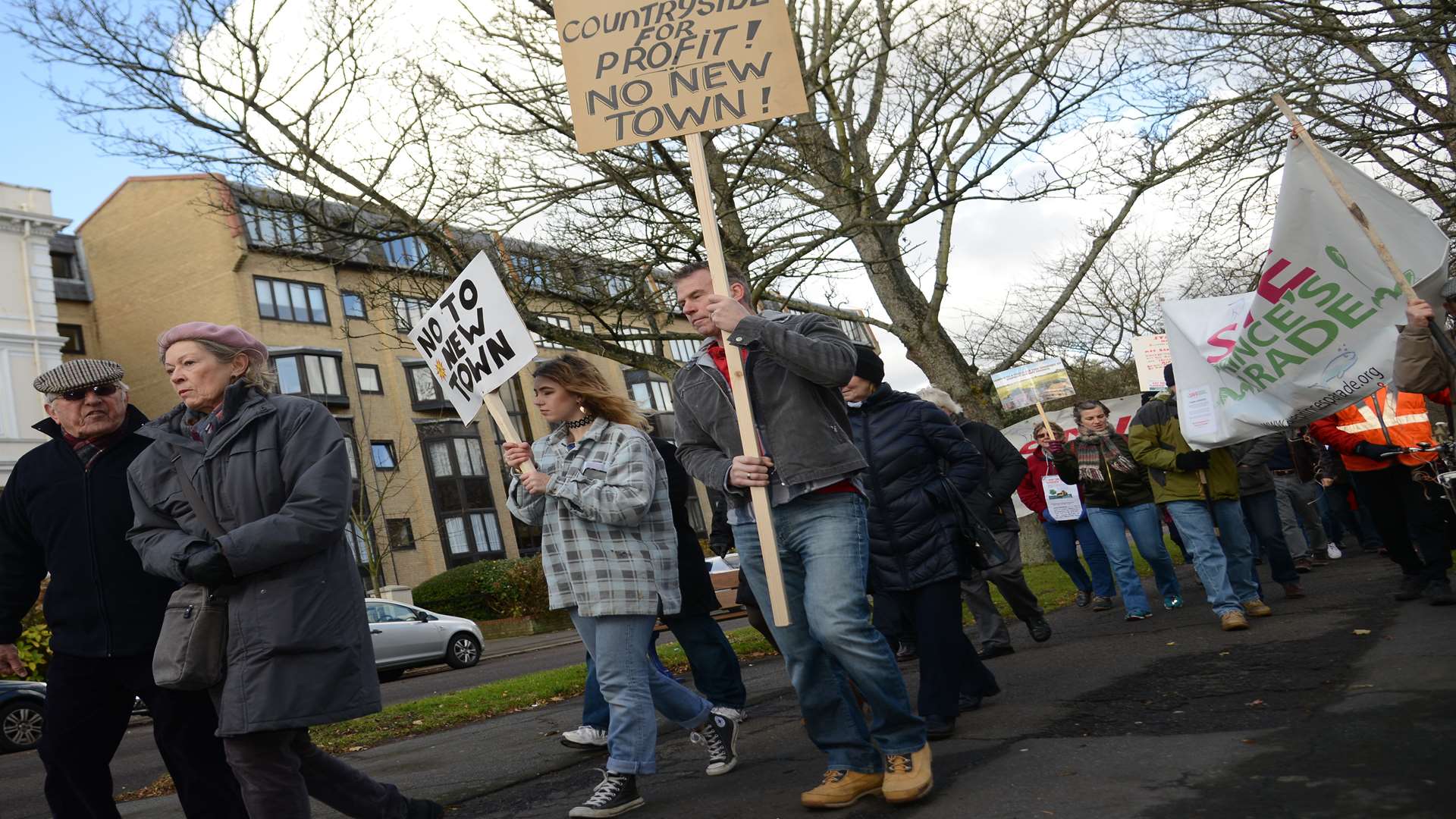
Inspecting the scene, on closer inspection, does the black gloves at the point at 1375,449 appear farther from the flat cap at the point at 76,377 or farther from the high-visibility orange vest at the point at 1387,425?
the flat cap at the point at 76,377

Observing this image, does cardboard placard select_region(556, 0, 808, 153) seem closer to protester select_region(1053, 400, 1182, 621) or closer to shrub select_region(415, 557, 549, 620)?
protester select_region(1053, 400, 1182, 621)

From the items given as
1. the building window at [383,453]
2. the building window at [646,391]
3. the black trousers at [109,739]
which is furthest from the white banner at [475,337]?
the building window at [646,391]

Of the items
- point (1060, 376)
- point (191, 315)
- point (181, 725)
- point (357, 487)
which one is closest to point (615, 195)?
point (1060, 376)

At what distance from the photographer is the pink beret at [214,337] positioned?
435 centimetres

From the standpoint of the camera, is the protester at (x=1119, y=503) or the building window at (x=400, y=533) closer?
the protester at (x=1119, y=503)

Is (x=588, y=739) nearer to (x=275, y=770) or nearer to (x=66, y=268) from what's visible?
(x=275, y=770)

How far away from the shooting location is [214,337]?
14.3ft

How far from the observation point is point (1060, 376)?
48.9ft

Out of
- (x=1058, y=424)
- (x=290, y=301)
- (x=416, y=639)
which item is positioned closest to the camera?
(x=1058, y=424)

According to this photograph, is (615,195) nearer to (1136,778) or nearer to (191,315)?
(1136,778)

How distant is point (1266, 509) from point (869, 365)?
6.48 m

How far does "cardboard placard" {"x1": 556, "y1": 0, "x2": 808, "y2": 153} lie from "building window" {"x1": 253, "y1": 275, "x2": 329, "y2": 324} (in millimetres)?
39878

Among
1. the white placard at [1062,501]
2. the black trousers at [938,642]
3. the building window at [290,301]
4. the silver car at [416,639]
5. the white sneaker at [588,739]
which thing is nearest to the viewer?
the black trousers at [938,642]

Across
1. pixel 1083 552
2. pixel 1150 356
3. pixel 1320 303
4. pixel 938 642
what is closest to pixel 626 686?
pixel 938 642
